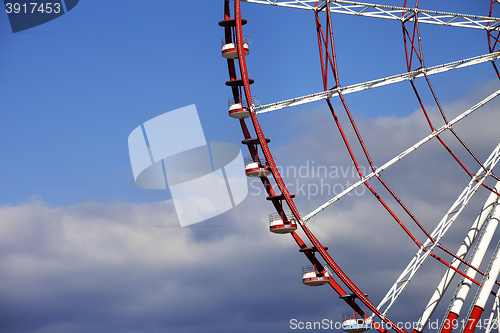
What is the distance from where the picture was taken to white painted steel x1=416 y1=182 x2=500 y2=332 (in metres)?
39.9

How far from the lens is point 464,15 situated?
128 feet

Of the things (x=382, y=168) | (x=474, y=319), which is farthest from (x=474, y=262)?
(x=382, y=168)

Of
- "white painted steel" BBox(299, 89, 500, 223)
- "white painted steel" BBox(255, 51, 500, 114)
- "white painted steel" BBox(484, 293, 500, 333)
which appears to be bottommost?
"white painted steel" BBox(484, 293, 500, 333)

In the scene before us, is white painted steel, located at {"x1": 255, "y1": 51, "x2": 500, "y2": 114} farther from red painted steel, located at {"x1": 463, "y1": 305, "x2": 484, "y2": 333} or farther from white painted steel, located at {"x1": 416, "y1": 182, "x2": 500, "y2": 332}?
red painted steel, located at {"x1": 463, "y1": 305, "x2": 484, "y2": 333}

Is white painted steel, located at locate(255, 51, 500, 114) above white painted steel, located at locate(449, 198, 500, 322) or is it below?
above

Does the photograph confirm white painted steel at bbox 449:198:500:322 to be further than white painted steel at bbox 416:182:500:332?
No

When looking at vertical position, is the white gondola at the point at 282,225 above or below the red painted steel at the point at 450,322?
above

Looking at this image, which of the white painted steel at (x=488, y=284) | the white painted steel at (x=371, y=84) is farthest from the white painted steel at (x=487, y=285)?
the white painted steel at (x=371, y=84)

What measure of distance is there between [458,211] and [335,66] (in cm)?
1069

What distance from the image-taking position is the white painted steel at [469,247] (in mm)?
39875

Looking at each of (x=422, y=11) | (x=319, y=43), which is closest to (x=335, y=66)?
(x=319, y=43)

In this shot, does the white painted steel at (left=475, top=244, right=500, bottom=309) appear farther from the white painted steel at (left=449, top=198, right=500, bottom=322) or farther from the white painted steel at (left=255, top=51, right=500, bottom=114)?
the white painted steel at (left=255, top=51, right=500, bottom=114)

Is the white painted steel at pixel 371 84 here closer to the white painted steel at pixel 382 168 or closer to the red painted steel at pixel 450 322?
the white painted steel at pixel 382 168

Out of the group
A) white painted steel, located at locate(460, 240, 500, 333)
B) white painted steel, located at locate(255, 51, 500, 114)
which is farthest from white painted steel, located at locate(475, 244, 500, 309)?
white painted steel, located at locate(255, 51, 500, 114)
